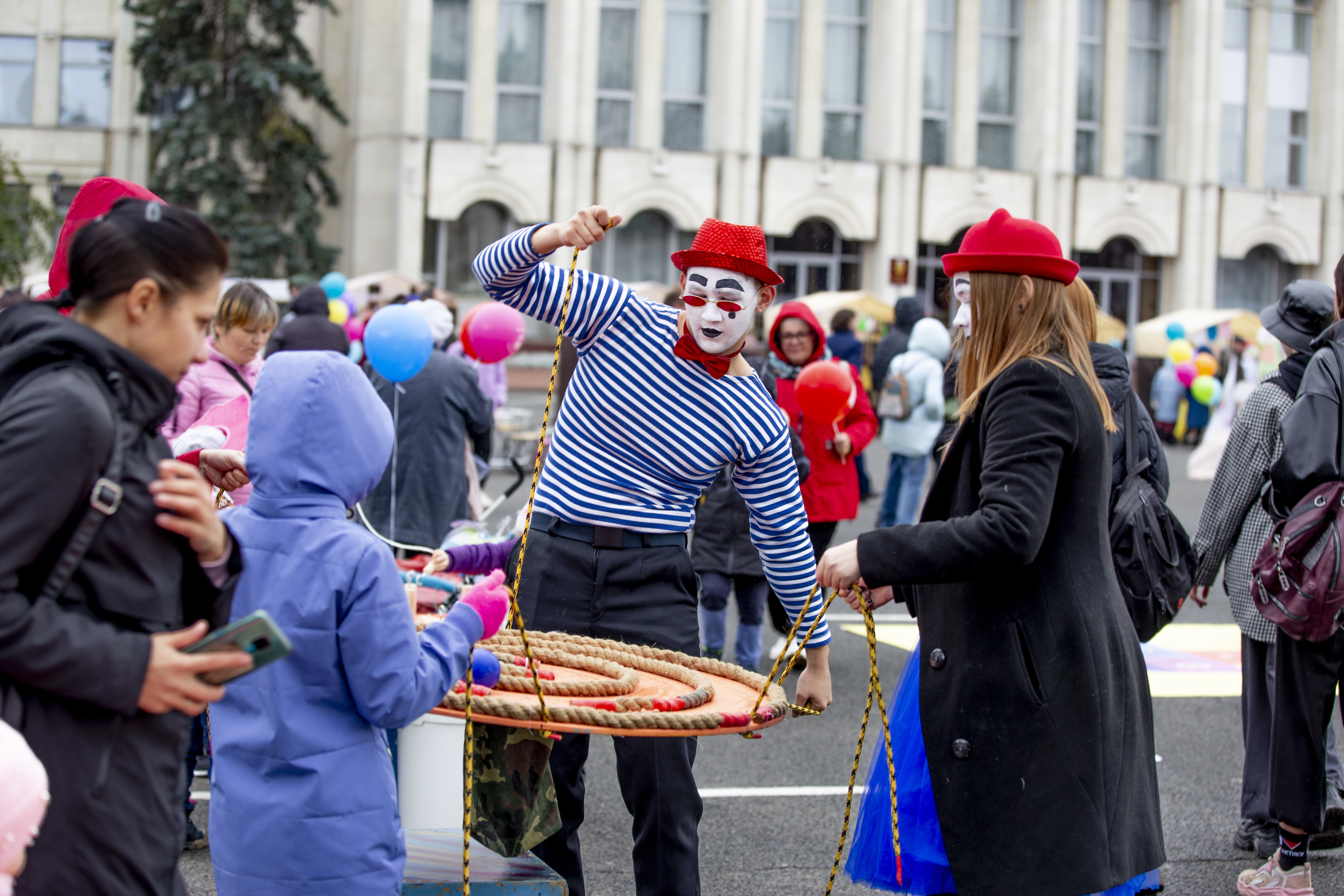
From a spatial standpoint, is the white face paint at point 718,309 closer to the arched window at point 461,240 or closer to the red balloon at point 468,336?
the red balloon at point 468,336

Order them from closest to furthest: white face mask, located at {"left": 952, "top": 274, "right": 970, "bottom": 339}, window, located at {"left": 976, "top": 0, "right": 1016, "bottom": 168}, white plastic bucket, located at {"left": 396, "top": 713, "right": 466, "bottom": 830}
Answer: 1. white plastic bucket, located at {"left": 396, "top": 713, "right": 466, "bottom": 830}
2. white face mask, located at {"left": 952, "top": 274, "right": 970, "bottom": 339}
3. window, located at {"left": 976, "top": 0, "right": 1016, "bottom": 168}

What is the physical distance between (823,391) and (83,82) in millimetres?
31658

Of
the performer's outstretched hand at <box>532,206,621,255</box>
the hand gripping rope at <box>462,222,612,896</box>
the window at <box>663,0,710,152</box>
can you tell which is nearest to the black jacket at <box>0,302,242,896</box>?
the hand gripping rope at <box>462,222,612,896</box>

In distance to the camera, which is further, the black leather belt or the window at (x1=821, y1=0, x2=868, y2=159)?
the window at (x1=821, y1=0, x2=868, y2=159)

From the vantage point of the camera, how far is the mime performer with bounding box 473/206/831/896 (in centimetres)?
390

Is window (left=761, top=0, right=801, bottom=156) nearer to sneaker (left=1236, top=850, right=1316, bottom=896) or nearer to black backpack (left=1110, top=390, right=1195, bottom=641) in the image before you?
black backpack (left=1110, top=390, right=1195, bottom=641)

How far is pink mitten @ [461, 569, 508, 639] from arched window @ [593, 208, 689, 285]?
1219 inches

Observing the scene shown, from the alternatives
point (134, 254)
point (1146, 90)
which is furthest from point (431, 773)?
point (1146, 90)

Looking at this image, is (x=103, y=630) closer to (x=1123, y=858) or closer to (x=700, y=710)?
(x=700, y=710)

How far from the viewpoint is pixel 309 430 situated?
2654mm

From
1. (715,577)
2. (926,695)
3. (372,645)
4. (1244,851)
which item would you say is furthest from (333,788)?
(715,577)

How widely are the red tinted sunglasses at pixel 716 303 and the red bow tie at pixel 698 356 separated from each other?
82mm

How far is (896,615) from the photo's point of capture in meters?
9.78

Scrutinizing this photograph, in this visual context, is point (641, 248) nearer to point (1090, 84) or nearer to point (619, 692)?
point (1090, 84)
